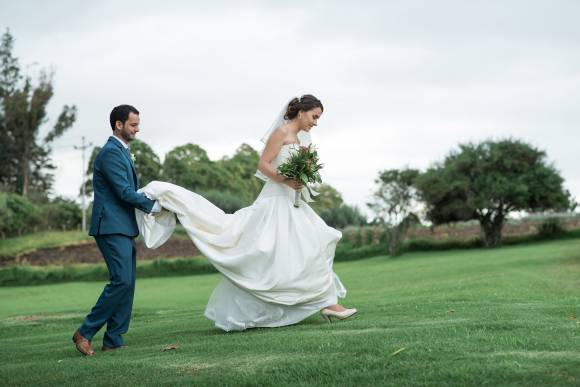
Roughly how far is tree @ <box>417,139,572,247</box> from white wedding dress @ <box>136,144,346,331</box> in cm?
2910

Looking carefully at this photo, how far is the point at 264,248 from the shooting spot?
836 centimetres

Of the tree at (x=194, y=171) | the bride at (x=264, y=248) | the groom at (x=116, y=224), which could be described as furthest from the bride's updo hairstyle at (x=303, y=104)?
the tree at (x=194, y=171)

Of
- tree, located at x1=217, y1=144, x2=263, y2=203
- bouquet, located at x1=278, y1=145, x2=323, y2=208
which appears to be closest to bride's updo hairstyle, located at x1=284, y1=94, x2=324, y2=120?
bouquet, located at x1=278, y1=145, x2=323, y2=208

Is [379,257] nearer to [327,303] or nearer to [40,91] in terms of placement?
[327,303]

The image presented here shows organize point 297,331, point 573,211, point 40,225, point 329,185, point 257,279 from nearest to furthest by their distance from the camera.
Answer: point 297,331 → point 257,279 → point 573,211 → point 40,225 → point 329,185

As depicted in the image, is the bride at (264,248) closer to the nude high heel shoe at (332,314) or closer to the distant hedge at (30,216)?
the nude high heel shoe at (332,314)

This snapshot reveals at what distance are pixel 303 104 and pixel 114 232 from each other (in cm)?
261

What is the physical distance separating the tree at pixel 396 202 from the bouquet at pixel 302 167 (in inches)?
1136

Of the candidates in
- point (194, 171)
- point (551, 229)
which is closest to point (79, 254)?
point (551, 229)

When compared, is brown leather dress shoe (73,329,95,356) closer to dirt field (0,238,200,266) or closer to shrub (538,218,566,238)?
dirt field (0,238,200,266)

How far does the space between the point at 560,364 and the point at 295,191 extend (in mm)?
4146

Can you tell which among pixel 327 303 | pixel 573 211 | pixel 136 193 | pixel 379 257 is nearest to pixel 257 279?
pixel 327 303

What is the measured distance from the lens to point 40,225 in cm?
5406

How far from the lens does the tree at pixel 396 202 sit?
122ft
